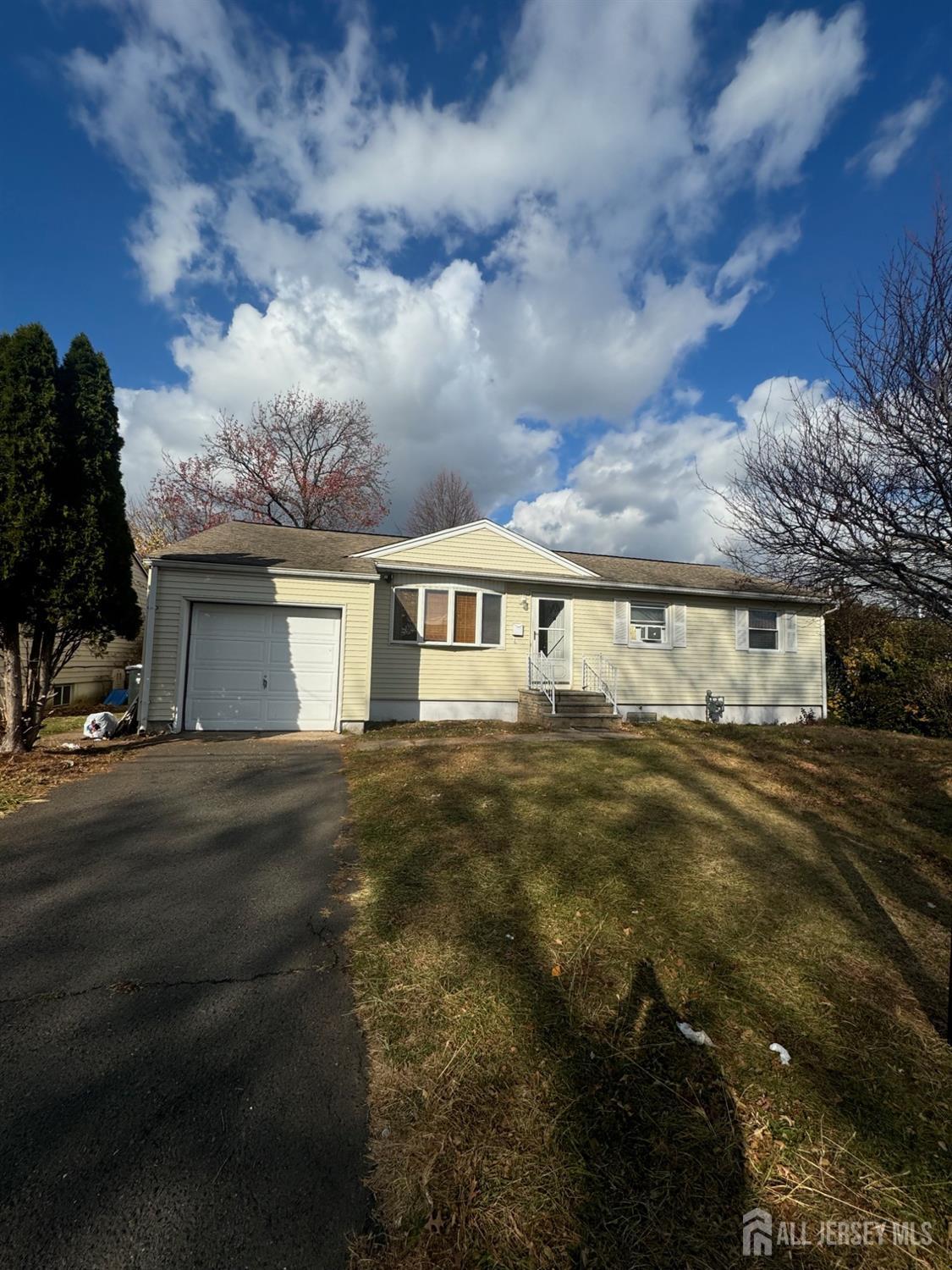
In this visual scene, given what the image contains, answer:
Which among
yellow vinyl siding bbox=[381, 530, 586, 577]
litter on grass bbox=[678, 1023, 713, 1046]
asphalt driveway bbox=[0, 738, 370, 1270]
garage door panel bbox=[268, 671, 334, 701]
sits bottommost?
asphalt driveway bbox=[0, 738, 370, 1270]

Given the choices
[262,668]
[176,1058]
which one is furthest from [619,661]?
[176,1058]

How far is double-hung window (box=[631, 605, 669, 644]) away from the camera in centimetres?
1334

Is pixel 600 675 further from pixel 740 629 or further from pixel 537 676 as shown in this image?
pixel 740 629

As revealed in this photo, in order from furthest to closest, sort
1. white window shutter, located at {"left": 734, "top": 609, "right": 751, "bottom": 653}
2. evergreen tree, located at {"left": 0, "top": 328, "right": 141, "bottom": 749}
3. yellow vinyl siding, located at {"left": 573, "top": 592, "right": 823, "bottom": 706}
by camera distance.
→ 1. white window shutter, located at {"left": 734, "top": 609, "right": 751, "bottom": 653}
2. yellow vinyl siding, located at {"left": 573, "top": 592, "right": 823, "bottom": 706}
3. evergreen tree, located at {"left": 0, "top": 328, "right": 141, "bottom": 749}

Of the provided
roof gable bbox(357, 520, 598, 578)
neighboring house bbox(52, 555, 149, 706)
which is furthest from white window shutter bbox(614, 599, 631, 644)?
neighboring house bbox(52, 555, 149, 706)

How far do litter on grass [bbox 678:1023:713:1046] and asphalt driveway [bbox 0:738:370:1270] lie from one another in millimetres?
1360

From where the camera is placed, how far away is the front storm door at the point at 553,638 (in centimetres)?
1247

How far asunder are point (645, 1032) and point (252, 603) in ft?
30.3

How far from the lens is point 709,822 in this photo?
4.96m

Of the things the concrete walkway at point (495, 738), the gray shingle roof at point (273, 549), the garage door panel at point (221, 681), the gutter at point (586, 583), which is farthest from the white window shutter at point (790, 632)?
the garage door panel at point (221, 681)

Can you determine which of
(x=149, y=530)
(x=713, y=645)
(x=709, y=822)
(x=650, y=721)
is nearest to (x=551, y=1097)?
(x=709, y=822)

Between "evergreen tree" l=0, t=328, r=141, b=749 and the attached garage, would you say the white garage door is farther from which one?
"evergreen tree" l=0, t=328, r=141, b=749

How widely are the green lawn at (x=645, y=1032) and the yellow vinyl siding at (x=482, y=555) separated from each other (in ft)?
24.5

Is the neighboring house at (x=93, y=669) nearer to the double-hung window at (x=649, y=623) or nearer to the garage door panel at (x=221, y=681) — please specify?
the garage door panel at (x=221, y=681)
